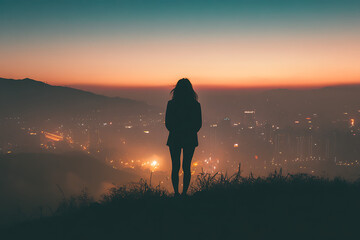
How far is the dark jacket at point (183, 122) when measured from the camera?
4926 mm

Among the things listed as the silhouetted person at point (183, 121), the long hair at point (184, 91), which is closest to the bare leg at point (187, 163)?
the silhouetted person at point (183, 121)

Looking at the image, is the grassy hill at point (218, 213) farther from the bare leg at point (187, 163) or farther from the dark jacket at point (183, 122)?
the dark jacket at point (183, 122)

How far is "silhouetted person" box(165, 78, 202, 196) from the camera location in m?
4.93

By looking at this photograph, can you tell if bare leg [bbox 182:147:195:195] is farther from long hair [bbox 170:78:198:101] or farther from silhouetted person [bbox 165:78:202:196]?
long hair [bbox 170:78:198:101]

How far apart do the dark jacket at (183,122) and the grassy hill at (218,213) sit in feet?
3.51

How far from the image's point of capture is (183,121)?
4.95m

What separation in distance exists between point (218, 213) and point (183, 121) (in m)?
1.90

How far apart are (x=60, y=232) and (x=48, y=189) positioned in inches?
2596

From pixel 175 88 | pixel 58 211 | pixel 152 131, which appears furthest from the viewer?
pixel 152 131

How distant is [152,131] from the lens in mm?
154500

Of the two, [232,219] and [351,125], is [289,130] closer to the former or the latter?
[351,125]

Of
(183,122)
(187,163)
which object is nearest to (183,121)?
(183,122)

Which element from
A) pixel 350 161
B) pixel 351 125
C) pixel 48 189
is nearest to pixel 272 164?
pixel 350 161

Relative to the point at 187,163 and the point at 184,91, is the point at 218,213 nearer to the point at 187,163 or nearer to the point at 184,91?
the point at 187,163
